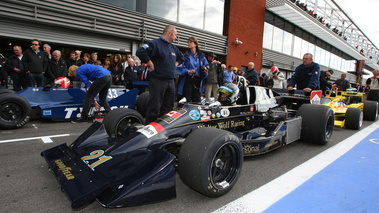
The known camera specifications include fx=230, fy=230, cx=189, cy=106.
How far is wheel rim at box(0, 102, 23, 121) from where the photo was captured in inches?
175

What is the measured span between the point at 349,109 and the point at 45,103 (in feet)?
23.8

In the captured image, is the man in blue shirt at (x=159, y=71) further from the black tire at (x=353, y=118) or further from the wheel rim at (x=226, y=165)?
the black tire at (x=353, y=118)

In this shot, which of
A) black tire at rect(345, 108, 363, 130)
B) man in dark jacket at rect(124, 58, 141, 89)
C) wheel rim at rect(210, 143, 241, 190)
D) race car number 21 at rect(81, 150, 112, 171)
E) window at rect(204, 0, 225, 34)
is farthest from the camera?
window at rect(204, 0, 225, 34)

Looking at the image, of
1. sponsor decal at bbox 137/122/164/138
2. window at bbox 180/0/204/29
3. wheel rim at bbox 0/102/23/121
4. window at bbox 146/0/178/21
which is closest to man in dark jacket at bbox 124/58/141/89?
wheel rim at bbox 0/102/23/121

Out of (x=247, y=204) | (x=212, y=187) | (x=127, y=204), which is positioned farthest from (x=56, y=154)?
(x=247, y=204)

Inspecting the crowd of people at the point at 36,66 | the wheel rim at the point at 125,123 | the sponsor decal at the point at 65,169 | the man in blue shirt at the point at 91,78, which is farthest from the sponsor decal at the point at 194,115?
the crowd of people at the point at 36,66

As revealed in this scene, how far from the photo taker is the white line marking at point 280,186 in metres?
2.03

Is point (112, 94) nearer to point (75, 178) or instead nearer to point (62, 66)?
point (62, 66)

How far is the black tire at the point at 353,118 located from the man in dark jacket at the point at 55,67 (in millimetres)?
7818

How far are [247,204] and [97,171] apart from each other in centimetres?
138

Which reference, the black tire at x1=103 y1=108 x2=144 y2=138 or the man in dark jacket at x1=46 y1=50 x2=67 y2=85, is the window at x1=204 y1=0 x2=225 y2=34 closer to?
the man in dark jacket at x1=46 y1=50 x2=67 y2=85

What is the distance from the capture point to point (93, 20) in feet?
28.9

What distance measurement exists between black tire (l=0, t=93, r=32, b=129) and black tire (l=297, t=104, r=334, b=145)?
5.29 meters

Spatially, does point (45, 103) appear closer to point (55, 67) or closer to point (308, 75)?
point (55, 67)
